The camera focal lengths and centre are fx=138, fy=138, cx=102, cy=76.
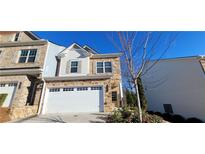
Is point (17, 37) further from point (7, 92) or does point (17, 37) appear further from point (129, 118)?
point (129, 118)

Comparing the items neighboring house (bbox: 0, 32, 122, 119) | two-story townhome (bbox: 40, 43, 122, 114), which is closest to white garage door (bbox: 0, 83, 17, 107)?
neighboring house (bbox: 0, 32, 122, 119)

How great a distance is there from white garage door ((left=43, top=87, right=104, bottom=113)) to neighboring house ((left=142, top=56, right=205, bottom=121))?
5.85m

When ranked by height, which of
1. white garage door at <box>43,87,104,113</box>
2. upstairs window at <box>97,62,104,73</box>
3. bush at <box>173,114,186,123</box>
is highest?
upstairs window at <box>97,62,104,73</box>

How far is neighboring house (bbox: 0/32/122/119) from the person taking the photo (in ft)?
31.9

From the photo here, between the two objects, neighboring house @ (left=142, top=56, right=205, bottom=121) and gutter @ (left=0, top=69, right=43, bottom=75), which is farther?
neighboring house @ (left=142, top=56, right=205, bottom=121)

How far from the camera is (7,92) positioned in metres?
9.57

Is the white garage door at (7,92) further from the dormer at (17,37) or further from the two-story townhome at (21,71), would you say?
the dormer at (17,37)

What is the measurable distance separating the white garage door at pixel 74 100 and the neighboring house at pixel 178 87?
5847 millimetres

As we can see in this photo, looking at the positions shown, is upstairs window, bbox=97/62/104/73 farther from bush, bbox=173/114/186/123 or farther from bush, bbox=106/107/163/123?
bush, bbox=173/114/186/123

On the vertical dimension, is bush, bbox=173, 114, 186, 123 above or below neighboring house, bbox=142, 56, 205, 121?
below

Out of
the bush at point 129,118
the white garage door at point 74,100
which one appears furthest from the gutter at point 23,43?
the bush at point 129,118

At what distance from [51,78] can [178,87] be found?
36.2ft
